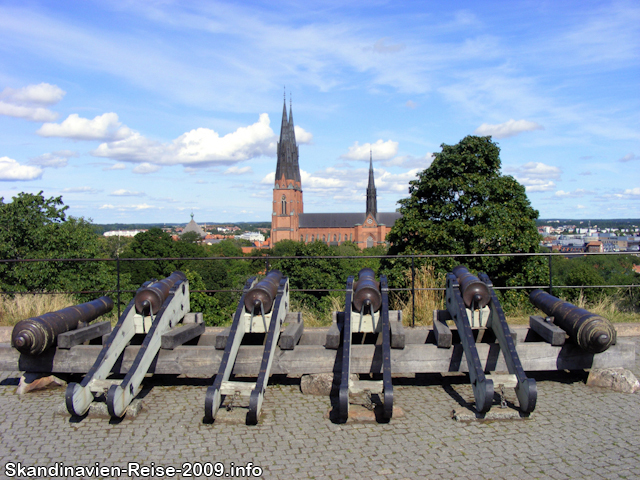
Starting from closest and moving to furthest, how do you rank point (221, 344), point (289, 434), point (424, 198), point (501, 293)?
point (289, 434) < point (221, 344) < point (501, 293) < point (424, 198)

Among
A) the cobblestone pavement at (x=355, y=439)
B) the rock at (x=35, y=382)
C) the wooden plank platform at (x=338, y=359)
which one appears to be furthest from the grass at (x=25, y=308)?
the cobblestone pavement at (x=355, y=439)

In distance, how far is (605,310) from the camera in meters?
6.93

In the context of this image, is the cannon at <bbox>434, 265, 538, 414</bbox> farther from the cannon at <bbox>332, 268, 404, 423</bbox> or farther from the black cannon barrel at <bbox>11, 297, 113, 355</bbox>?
the black cannon barrel at <bbox>11, 297, 113, 355</bbox>

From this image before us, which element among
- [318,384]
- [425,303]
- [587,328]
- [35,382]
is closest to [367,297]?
[318,384]

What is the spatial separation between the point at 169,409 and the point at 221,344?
69 centimetres

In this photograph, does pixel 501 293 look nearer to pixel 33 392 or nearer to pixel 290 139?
pixel 33 392

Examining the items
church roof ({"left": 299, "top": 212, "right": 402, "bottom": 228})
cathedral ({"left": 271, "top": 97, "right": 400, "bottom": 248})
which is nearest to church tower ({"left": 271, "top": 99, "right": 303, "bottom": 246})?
cathedral ({"left": 271, "top": 97, "right": 400, "bottom": 248})

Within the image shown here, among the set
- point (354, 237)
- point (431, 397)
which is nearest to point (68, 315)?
point (431, 397)

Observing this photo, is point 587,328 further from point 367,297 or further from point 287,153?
point 287,153

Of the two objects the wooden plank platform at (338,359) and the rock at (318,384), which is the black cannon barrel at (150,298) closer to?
the wooden plank platform at (338,359)

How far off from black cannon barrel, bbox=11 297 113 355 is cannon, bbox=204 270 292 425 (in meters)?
1.48

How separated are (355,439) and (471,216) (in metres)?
14.1

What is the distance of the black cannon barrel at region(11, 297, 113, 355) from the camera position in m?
3.95

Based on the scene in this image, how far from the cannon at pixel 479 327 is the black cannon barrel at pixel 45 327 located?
3.47m
